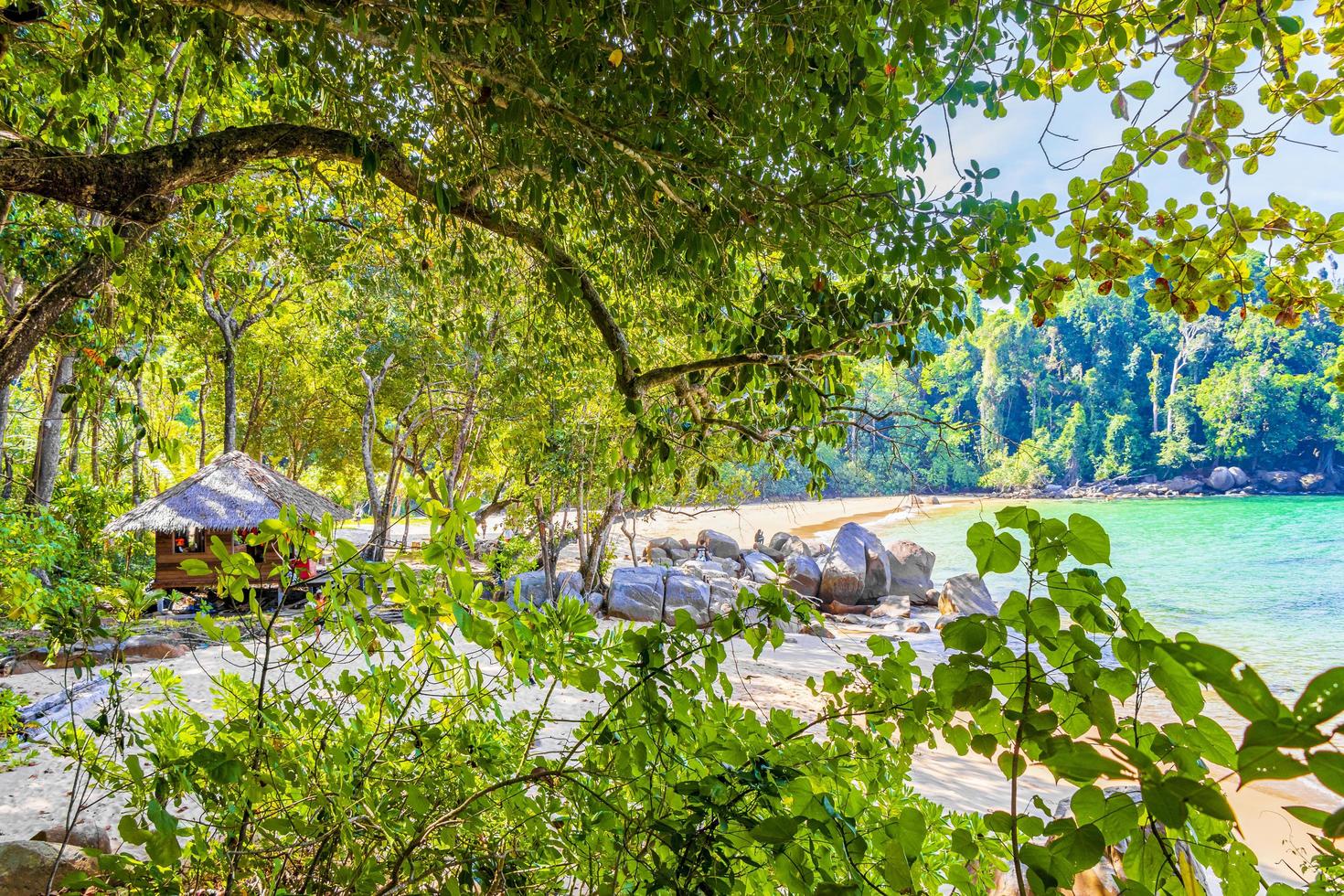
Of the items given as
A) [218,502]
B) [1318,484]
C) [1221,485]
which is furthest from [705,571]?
[1318,484]

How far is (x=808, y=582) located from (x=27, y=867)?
1546 centimetres

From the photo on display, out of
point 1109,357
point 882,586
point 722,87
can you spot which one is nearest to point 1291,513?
point 1109,357

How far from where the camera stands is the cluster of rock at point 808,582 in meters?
11.4

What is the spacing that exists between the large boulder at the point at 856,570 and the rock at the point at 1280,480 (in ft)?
142

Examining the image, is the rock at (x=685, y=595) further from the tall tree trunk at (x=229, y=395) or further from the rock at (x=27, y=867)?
the rock at (x=27, y=867)

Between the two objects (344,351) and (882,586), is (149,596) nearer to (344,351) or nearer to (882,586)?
(344,351)

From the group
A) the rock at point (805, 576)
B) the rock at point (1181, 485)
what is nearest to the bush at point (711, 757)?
the rock at point (805, 576)

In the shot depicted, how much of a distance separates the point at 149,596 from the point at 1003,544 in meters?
2.23

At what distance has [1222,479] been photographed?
43.6 m

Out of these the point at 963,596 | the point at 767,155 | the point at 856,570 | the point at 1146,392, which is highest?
the point at 1146,392

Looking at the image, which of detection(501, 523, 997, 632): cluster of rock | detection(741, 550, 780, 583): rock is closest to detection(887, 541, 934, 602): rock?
detection(501, 523, 997, 632): cluster of rock

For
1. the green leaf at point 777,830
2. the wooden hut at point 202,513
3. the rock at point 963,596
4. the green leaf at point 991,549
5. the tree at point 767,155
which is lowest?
the rock at point 963,596

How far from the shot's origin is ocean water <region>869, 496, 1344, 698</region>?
41.9 feet

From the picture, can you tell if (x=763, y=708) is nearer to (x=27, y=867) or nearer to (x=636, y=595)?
(x=27, y=867)
